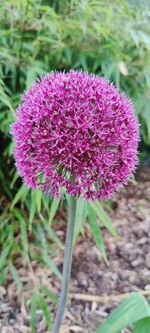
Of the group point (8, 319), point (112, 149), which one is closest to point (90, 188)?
point (112, 149)

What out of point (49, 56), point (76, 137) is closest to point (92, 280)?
point (49, 56)

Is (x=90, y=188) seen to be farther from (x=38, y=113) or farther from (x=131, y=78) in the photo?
(x=131, y=78)

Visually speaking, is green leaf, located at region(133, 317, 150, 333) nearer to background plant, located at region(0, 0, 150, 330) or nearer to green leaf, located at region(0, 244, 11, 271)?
background plant, located at region(0, 0, 150, 330)

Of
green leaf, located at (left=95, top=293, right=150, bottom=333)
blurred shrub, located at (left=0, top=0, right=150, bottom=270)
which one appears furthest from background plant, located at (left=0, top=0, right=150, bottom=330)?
green leaf, located at (left=95, top=293, right=150, bottom=333)

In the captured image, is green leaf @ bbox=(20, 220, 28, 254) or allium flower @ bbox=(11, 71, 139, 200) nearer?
allium flower @ bbox=(11, 71, 139, 200)

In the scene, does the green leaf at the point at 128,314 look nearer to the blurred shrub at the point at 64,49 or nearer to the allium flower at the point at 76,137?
the allium flower at the point at 76,137

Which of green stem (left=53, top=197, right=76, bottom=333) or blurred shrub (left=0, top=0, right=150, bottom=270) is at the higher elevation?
blurred shrub (left=0, top=0, right=150, bottom=270)

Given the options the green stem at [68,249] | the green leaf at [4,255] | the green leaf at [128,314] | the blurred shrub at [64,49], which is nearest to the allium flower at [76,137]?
the green stem at [68,249]
